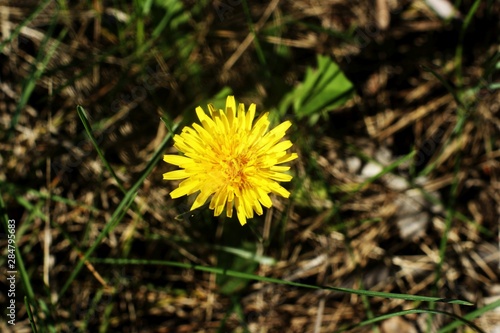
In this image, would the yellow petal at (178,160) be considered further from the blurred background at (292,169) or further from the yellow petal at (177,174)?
the blurred background at (292,169)

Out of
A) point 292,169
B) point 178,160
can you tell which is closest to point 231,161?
point 178,160

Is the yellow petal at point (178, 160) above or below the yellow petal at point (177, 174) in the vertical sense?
above

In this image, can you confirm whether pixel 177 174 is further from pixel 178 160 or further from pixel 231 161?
pixel 231 161

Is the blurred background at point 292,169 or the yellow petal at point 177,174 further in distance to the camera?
the blurred background at point 292,169

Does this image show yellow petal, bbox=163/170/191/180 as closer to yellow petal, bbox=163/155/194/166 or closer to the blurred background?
yellow petal, bbox=163/155/194/166

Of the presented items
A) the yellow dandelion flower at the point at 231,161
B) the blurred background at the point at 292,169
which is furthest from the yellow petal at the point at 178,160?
the blurred background at the point at 292,169

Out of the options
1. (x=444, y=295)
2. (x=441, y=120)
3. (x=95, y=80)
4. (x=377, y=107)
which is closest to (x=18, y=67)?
(x=95, y=80)

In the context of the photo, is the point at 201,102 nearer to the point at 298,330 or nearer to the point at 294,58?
the point at 294,58
